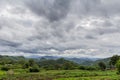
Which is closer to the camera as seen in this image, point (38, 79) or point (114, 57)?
point (38, 79)

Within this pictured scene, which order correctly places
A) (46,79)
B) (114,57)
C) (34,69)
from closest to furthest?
(46,79) < (34,69) < (114,57)

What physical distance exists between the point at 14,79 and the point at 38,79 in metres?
10.3

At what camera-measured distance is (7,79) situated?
76.6 metres

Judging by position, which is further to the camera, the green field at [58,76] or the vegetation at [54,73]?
the vegetation at [54,73]

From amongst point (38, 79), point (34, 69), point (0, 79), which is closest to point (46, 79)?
point (38, 79)

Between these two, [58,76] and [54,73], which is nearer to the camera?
[58,76]

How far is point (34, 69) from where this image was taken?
391 feet

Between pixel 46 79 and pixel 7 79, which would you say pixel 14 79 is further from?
pixel 46 79

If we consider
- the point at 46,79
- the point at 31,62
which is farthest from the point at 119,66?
the point at 31,62

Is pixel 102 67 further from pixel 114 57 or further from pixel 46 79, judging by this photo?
pixel 46 79

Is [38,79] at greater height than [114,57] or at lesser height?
lesser

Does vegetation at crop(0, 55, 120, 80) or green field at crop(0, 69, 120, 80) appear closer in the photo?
green field at crop(0, 69, 120, 80)

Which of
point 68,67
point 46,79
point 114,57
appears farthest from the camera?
point 68,67

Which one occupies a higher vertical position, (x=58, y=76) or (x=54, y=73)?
(x=54, y=73)
